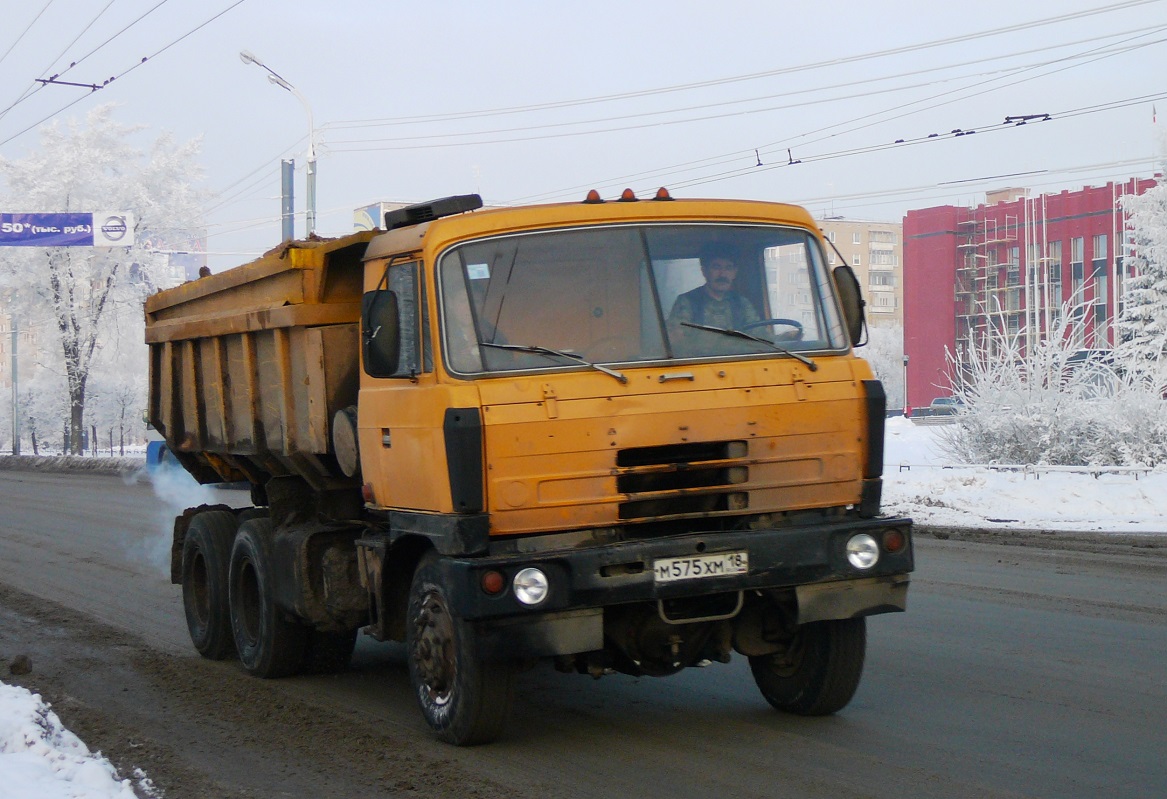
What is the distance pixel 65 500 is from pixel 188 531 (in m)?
18.0

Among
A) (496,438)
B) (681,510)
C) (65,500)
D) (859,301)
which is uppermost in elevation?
(859,301)

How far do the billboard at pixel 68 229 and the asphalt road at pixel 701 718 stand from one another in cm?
2643

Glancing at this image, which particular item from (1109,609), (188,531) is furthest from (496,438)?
(1109,609)

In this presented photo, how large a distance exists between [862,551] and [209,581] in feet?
15.9

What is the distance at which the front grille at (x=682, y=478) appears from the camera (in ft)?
18.7

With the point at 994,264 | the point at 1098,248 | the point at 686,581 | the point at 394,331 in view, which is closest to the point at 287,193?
the point at 394,331

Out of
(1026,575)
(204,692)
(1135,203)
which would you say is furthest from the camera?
(1135,203)

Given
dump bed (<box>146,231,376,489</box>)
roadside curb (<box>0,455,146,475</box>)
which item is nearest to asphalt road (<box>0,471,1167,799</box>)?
dump bed (<box>146,231,376,489</box>)

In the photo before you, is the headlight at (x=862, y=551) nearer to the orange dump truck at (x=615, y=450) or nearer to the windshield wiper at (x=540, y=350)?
the orange dump truck at (x=615, y=450)

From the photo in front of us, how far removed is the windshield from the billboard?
31368 millimetres

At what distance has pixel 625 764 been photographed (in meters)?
5.65

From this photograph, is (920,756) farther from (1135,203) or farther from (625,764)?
(1135,203)

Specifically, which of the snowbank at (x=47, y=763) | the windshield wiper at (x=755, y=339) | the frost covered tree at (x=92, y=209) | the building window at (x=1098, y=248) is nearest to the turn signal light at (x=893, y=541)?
the windshield wiper at (x=755, y=339)

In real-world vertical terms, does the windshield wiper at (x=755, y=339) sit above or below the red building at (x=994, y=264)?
below
